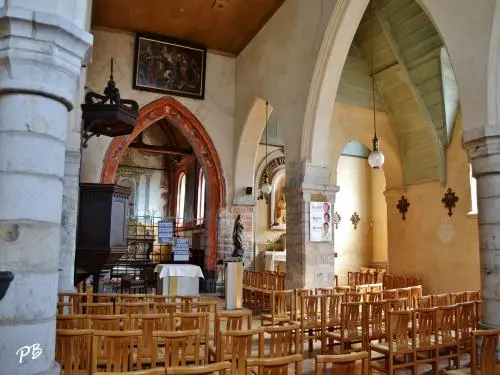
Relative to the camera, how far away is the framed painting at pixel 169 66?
412 inches

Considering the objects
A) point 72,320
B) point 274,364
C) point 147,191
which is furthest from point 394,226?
point 147,191

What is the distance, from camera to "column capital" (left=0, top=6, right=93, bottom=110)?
2.50 m

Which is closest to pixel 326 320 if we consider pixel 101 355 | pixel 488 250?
pixel 488 250

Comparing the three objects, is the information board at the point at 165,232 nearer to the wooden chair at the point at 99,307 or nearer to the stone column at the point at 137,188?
the wooden chair at the point at 99,307

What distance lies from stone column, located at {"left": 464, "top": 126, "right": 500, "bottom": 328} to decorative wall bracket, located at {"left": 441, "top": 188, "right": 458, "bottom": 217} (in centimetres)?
542

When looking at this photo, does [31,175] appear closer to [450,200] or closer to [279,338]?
[279,338]

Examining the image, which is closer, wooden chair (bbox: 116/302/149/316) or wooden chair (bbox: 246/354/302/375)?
wooden chair (bbox: 246/354/302/375)

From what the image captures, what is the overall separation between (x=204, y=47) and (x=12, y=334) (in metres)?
9.76

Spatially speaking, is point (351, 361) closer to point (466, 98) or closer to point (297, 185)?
point (466, 98)

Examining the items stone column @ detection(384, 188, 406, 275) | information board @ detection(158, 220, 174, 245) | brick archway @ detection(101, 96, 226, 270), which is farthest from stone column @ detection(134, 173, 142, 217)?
stone column @ detection(384, 188, 406, 275)

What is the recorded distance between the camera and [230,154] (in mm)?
11352

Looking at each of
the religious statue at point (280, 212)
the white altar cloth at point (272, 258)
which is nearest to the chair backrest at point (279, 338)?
the white altar cloth at point (272, 258)

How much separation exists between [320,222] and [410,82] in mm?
4368

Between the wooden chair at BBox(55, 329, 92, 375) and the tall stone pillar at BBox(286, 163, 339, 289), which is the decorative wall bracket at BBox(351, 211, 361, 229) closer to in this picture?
the tall stone pillar at BBox(286, 163, 339, 289)
